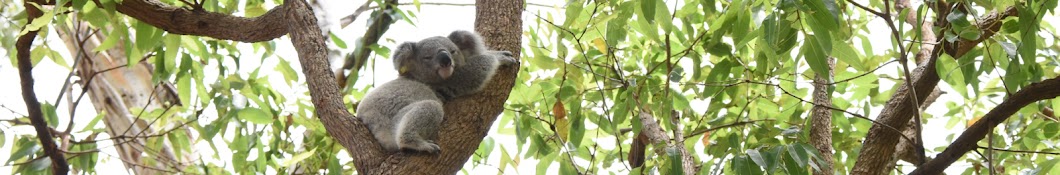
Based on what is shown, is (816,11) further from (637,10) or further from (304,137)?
(304,137)

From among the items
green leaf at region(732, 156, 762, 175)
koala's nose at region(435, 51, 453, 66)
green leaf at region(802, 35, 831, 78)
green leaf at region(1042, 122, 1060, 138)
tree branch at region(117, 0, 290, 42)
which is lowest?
green leaf at region(732, 156, 762, 175)

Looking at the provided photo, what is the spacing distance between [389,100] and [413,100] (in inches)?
3.5

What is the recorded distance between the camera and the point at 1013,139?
13.6 ft

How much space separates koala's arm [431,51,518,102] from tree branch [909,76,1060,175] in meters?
1.21

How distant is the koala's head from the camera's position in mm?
3748

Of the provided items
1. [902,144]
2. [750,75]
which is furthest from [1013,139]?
[750,75]

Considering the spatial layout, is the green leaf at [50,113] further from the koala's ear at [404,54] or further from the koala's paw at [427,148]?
the koala's paw at [427,148]

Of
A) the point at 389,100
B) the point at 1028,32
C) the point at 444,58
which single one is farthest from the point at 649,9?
the point at 389,100

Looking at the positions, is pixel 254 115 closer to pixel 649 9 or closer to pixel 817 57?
pixel 649 9

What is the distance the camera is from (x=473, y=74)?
352 cm

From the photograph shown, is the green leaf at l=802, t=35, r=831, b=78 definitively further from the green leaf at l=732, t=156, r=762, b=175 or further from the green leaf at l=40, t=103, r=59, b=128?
the green leaf at l=40, t=103, r=59, b=128

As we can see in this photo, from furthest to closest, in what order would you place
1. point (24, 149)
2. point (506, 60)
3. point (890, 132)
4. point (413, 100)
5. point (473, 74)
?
point (24, 149) → point (413, 100) → point (473, 74) → point (890, 132) → point (506, 60)

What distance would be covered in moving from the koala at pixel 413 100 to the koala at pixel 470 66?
0.03 m

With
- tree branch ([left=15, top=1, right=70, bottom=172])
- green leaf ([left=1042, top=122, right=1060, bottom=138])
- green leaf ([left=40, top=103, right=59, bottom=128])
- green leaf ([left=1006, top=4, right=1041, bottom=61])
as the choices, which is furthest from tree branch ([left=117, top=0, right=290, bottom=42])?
green leaf ([left=1042, top=122, right=1060, bottom=138])
